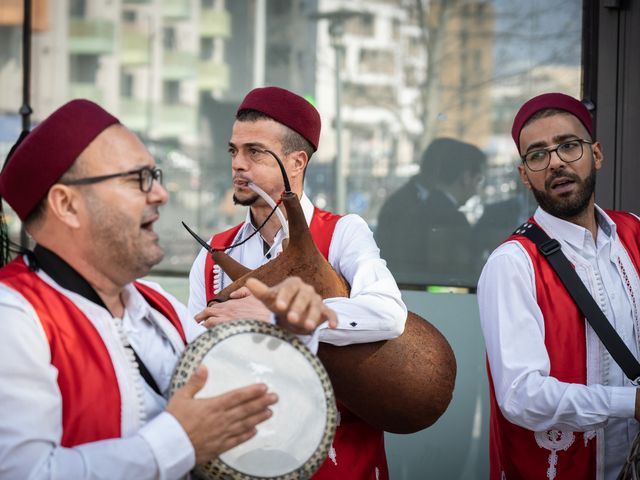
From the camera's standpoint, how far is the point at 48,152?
2.08m

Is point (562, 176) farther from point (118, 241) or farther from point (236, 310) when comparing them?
point (118, 241)

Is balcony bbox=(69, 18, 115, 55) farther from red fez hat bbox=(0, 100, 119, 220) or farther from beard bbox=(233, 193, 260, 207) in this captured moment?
red fez hat bbox=(0, 100, 119, 220)

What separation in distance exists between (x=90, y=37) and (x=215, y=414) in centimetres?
366

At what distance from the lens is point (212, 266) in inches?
124

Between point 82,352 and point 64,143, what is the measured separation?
480 millimetres

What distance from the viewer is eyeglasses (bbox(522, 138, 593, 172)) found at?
3.15 metres

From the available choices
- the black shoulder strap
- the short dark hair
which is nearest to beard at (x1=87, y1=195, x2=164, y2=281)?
the short dark hair

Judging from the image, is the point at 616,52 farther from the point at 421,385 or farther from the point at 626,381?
the point at 421,385

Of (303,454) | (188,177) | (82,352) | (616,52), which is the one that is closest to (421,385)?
(303,454)

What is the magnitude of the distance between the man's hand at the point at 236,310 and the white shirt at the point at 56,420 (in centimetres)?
42

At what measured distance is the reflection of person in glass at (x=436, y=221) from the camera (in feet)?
14.5

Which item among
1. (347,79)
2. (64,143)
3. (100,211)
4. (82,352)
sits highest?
(347,79)

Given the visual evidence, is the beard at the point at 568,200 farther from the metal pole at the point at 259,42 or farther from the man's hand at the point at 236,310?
the metal pole at the point at 259,42

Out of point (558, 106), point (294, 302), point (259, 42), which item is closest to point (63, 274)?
point (294, 302)
